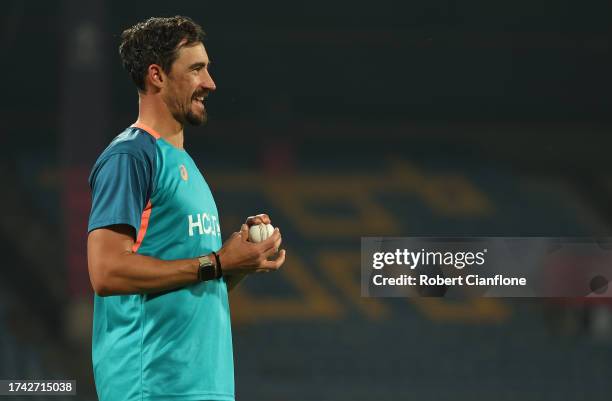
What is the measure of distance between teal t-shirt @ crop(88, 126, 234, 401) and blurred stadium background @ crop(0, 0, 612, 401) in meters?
9.86

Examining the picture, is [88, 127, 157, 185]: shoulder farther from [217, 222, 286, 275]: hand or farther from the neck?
[217, 222, 286, 275]: hand

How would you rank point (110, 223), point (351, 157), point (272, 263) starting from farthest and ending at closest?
1. point (351, 157)
2. point (272, 263)
3. point (110, 223)

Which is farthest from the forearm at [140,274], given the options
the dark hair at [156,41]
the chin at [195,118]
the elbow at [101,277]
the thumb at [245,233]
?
the dark hair at [156,41]

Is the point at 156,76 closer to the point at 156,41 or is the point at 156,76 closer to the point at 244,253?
the point at 156,41

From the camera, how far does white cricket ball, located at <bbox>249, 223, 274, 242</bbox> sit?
7.31 feet

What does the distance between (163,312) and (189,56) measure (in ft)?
1.89

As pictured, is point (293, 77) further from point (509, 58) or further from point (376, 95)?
point (509, 58)

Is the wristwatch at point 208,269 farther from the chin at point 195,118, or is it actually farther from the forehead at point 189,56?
the forehead at point 189,56

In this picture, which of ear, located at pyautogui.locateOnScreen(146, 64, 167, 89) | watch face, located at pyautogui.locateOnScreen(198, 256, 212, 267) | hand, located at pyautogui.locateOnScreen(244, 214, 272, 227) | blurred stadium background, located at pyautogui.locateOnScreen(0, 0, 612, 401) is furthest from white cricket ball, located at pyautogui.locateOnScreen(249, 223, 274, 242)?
blurred stadium background, located at pyautogui.locateOnScreen(0, 0, 612, 401)

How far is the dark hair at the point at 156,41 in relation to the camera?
2260 mm

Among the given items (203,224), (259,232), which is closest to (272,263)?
(259,232)

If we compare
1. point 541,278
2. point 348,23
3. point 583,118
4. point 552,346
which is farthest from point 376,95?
point 541,278

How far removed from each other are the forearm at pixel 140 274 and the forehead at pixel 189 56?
0.45 meters

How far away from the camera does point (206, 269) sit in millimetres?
2150
